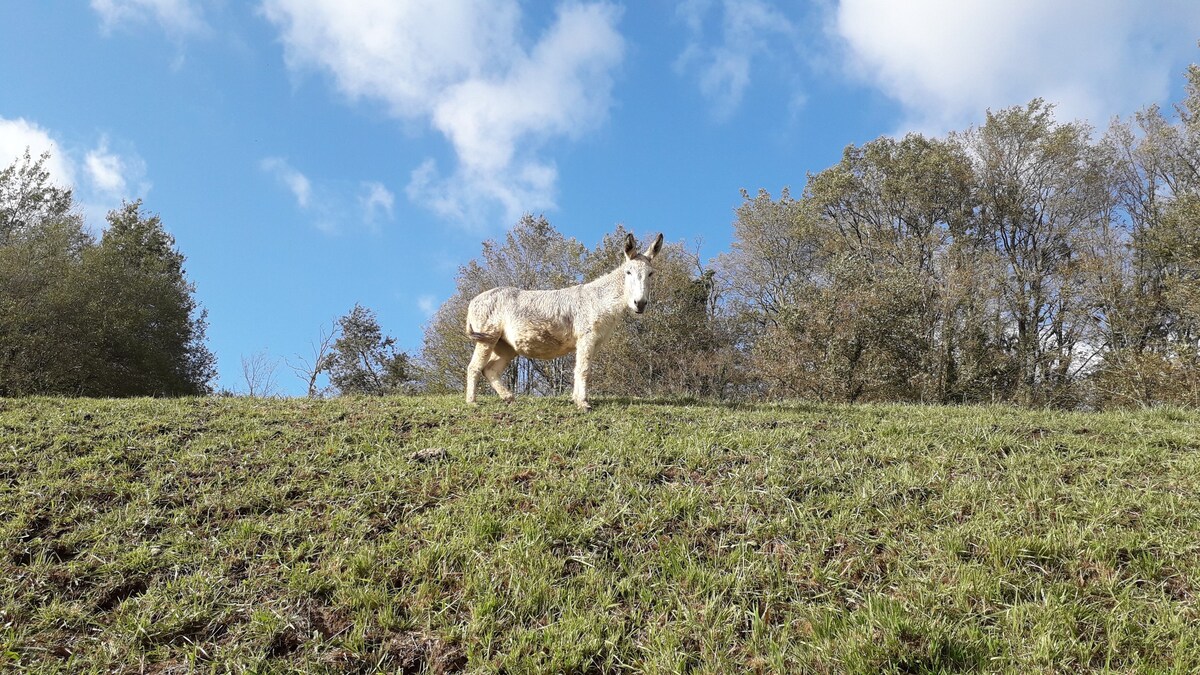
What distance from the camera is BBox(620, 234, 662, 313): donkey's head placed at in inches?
373

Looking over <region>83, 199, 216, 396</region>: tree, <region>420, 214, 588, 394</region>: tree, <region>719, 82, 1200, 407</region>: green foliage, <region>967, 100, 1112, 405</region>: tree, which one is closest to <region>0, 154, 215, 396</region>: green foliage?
<region>83, 199, 216, 396</region>: tree

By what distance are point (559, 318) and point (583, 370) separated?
3.17 ft

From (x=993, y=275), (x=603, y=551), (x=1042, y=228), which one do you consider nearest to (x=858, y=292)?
(x=993, y=275)

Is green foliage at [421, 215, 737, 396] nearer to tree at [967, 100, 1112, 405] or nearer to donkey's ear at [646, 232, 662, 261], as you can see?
tree at [967, 100, 1112, 405]

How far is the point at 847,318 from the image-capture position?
2305 centimetres

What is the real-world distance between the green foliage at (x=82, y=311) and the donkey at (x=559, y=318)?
55.9 ft

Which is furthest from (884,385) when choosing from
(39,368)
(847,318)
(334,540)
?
(39,368)

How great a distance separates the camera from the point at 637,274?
31.4 ft

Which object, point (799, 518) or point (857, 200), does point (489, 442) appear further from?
point (857, 200)

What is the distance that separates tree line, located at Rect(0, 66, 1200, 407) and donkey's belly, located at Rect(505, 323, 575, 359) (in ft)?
36.3

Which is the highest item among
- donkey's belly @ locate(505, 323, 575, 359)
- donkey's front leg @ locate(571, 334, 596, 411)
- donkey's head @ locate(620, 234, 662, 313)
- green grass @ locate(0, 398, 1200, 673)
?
donkey's head @ locate(620, 234, 662, 313)

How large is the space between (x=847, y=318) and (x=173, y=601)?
22158mm

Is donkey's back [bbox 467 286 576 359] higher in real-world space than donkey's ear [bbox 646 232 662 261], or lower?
lower

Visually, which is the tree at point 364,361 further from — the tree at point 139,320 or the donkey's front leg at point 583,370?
the donkey's front leg at point 583,370
